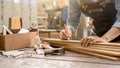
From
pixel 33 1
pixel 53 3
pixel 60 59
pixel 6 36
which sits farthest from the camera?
pixel 53 3

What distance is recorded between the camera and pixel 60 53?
1.26m

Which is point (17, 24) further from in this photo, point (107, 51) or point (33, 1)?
point (33, 1)

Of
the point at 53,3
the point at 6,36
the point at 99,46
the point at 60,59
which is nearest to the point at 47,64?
the point at 60,59

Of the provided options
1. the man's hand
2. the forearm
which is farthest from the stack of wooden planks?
the forearm

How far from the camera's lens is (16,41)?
4.83 feet

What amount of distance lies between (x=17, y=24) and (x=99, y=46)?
2.75 ft

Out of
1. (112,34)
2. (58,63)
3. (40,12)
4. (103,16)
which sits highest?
(40,12)

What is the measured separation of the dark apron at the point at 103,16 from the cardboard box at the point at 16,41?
0.56m

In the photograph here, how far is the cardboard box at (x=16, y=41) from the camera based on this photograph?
1406 mm

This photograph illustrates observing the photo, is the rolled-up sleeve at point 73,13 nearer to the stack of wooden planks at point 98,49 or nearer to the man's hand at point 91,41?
the stack of wooden planks at point 98,49

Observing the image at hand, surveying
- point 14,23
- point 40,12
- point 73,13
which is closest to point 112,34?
point 73,13

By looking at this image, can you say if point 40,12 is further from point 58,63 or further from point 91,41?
point 58,63

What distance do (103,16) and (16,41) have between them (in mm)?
802

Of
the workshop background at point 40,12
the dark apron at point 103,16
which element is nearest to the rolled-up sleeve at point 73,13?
the dark apron at point 103,16
